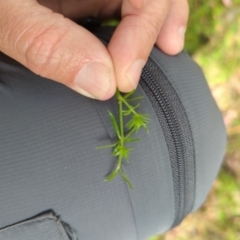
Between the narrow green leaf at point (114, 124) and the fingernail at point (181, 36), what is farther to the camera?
the fingernail at point (181, 36)

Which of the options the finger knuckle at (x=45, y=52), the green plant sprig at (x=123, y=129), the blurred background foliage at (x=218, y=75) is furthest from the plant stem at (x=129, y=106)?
the blurred background foliage at (x=218, y=75)

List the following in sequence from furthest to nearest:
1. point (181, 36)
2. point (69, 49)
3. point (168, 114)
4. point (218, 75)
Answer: point (218, 75), point (181, 36), point (168, 114), point (69, 49)

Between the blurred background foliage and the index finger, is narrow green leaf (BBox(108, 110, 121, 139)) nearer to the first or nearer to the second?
the index finger

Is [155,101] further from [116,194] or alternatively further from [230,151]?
[230,151]

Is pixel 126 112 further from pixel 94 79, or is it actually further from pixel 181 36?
pixel 181 36

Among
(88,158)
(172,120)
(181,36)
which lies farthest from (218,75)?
(88,158)

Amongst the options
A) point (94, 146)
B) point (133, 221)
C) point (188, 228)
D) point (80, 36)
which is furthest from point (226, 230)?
point (80, 36)

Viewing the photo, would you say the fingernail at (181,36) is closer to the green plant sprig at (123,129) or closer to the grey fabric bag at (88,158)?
the grey fabric bag at (88,158)
